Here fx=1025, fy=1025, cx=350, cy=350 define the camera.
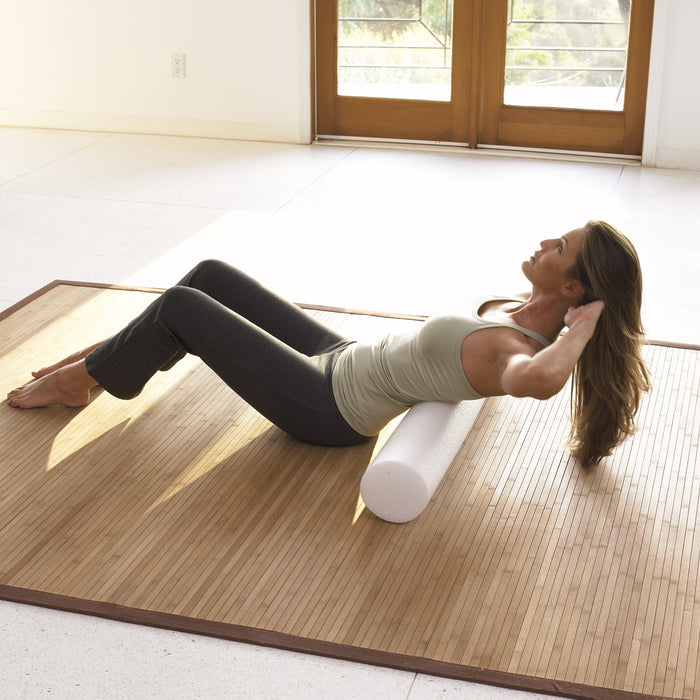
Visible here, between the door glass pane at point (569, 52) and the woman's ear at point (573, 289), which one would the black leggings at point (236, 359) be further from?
the door glass pane at point (569, 52)

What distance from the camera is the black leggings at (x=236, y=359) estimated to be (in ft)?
7.52

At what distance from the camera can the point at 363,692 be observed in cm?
174

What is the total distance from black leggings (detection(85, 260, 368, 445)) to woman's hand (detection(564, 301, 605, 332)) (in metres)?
0.58

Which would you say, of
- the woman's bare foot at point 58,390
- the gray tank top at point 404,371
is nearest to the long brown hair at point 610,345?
the gray tank top at point 404,371

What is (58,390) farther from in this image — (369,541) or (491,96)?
(491,96)

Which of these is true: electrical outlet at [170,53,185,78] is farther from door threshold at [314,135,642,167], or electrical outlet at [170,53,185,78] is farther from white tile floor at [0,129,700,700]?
door threshold at [314,135,642,167]

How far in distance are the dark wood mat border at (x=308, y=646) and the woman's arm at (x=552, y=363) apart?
52 centimetres

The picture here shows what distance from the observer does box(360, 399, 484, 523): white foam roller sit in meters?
2.08

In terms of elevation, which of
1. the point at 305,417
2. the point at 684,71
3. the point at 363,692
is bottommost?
the point at 363,692

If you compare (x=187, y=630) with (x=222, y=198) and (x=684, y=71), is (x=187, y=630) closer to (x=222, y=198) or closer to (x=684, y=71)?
(x=222, y=198)

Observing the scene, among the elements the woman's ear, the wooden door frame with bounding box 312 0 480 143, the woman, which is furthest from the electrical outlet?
Result: the woman's ear

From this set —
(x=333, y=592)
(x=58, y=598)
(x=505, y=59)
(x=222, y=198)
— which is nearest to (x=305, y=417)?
(x=333, y=592)

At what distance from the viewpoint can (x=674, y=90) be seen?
189 inches

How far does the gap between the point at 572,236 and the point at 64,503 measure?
1.23m
